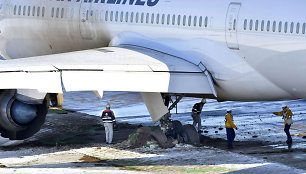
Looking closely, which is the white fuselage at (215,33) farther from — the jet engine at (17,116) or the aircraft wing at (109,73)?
the jet engine at (17,116)

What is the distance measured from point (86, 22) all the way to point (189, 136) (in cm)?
607

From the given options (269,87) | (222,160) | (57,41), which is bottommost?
(222,160)

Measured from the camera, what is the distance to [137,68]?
21.8 metres

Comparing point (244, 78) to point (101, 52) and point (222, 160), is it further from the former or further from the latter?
point (101, 52)

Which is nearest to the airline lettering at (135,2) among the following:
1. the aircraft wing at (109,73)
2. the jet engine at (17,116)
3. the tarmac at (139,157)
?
the aircraft wing at (109,73)

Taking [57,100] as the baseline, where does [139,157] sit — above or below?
below

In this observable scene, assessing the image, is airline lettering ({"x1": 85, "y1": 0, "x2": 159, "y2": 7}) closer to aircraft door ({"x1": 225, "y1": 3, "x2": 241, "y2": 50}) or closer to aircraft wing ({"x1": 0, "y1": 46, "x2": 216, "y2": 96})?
aircraft wing ({"x1": 0, "y1": 46, "x2": 216, "y2": 96})

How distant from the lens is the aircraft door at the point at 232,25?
2317 centimetres

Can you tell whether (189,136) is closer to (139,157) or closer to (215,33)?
(139,157)

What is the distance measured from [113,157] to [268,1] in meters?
7.30

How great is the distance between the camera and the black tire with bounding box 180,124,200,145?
969 inches

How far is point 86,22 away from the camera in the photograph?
2648 cm

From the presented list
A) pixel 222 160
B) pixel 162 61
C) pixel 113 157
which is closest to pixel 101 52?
pixel 162 61

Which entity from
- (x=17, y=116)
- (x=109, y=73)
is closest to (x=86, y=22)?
(x=17, y=116)
